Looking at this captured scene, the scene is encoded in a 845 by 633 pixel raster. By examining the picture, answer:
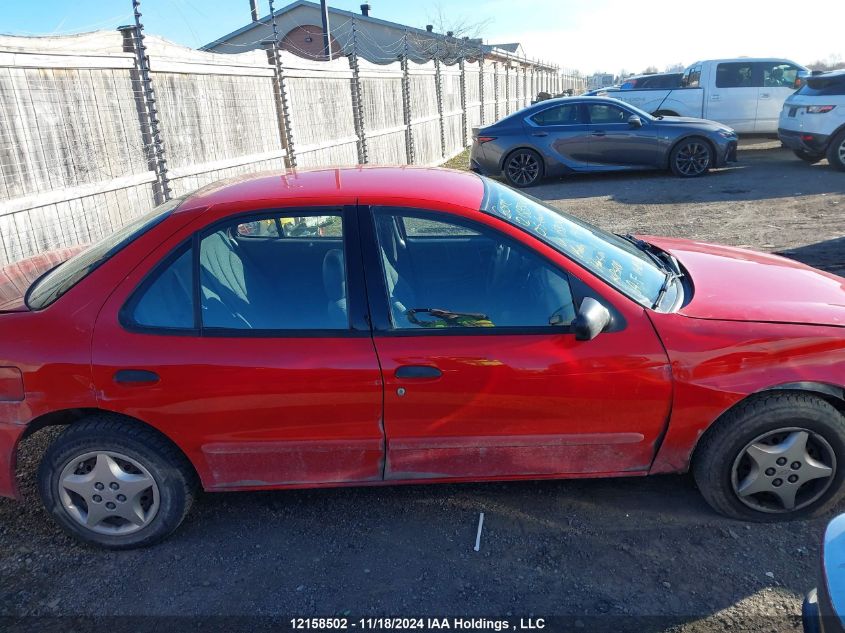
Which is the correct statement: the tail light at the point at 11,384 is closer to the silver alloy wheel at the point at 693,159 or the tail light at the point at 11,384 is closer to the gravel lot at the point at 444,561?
the gravel lot at the point at 444,561

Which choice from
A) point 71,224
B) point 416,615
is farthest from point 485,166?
point 416,615

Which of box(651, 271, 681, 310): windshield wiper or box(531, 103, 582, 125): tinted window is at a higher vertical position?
box(531, 103, 582, 125): tinted window

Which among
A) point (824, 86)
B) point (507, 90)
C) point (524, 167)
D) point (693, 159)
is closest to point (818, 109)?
point (824, 86)

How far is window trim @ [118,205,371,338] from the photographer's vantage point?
2.73 metres

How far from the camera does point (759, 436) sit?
277 cm

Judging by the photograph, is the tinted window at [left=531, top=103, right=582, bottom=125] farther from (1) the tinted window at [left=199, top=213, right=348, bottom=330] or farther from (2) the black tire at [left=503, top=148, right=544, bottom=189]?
(1) the tinted window at [left=199, top=213, right=348, bottom=330]

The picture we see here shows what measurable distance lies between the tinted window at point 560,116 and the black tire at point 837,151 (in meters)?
4.63

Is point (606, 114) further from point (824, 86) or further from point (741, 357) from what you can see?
point (741, 357)

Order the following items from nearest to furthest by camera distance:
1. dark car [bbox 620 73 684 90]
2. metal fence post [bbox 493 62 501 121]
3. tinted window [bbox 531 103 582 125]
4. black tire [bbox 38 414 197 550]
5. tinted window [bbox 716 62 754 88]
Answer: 1. black tire [bbox 38 414 197 550]
2. tinted window [bbox 531 103 582 125]
3. tinted window [bbox 716 62 754 88]
4. dark car [bbox 620 73 684 90]
5. metal fence post [bbox 493 62 501 121]

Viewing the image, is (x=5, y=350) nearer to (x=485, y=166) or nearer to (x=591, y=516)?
(x=591, y=516)

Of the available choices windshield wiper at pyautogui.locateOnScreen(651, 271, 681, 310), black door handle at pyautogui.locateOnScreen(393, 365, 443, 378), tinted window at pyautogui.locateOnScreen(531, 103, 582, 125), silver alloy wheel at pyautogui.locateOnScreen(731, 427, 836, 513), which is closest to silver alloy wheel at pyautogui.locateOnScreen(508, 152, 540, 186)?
tinted window at pyautogui.locateOnScreen(531, 103, 582, 125)

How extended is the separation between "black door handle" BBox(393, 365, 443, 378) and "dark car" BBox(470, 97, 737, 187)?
406 inches

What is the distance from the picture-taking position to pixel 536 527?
117 inches

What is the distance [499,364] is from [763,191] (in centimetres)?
1008
